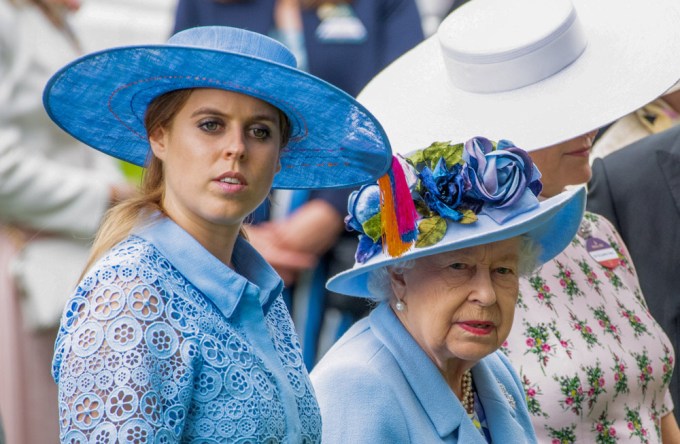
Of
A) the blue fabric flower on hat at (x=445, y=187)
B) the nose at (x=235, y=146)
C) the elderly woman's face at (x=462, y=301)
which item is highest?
the nose at (x=235, y=146)

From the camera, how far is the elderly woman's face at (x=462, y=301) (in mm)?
3002

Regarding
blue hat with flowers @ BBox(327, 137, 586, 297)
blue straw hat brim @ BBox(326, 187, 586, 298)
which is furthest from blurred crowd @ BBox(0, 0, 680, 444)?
blue hat with flowers @ BBox(327, 137, 586, 297)

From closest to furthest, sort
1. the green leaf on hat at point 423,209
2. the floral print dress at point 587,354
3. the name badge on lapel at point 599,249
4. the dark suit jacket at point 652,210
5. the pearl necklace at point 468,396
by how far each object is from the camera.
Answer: the green leaf on hat at point 423,209
the pearl necklace at point 468,396
the floral print dress at point 587,354
the name badge on lapel at point 599,249
the dark suit jacket at point 652,210

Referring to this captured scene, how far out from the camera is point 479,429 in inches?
123

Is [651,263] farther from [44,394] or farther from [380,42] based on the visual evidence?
[44,394]

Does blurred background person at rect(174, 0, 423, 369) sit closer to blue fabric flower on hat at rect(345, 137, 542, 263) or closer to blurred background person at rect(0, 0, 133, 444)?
blurred background person at rect(0, 0, 133, 444)

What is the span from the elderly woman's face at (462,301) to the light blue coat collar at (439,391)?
0.05 m

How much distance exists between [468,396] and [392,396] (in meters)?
0.33

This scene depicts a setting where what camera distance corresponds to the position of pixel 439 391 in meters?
2.99

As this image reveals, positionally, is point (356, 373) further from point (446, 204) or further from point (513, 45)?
point (513, 45)

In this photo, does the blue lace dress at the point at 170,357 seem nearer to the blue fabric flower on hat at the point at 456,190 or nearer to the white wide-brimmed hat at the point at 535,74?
the blue fabric flower on hat at the point at 456,190

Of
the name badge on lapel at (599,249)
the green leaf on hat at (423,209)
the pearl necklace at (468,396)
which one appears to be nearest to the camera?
the green leaf on hat at (423,209)

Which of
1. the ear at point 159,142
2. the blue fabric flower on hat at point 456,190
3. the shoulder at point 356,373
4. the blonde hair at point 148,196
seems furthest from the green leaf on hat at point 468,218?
the ear at point 159,142

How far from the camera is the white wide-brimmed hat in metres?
3.70
